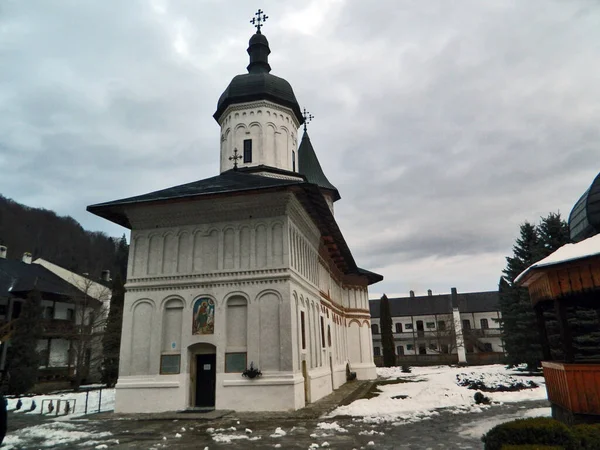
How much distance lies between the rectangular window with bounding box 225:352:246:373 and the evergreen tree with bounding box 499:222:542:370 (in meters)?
15.4

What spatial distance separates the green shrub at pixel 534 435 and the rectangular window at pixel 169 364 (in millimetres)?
10882

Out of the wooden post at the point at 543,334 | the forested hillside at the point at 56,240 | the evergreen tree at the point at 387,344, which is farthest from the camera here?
the forested hillside at the point at 56,240

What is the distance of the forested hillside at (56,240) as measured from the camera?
61.6 m

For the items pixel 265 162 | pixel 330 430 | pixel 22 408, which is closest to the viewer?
pixel 330 430

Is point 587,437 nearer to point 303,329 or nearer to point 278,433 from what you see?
point 278,433

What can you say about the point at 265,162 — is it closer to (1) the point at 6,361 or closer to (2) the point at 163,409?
(2) the point at 163,409

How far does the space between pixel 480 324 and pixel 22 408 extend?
155ft

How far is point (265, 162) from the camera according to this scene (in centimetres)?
2109

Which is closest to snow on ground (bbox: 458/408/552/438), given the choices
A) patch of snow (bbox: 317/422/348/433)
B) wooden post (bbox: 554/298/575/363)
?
wooden post (bbox: 554/298/575/363)

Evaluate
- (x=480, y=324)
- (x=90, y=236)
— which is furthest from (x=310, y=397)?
(x=90, y=236)

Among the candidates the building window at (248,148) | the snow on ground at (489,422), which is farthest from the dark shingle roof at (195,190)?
the snow on ground at (489,422)

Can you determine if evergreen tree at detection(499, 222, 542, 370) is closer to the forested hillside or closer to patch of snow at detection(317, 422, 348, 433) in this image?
patch of snow at detection(317, 422, 348, 433)

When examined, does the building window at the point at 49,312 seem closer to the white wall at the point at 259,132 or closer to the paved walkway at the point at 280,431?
the white wall at the point at 259,132

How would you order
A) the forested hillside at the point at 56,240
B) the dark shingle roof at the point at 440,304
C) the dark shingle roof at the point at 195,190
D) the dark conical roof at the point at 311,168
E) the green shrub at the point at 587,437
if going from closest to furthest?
1. the green shrub at the point at 587,437
2. the dark shingle roof at the point at 195,190
3. the dark conical roof at the point at 311,168
4. the dark shingle roof at the point at 440,304
5. the forested hillside at the point at 56,240
